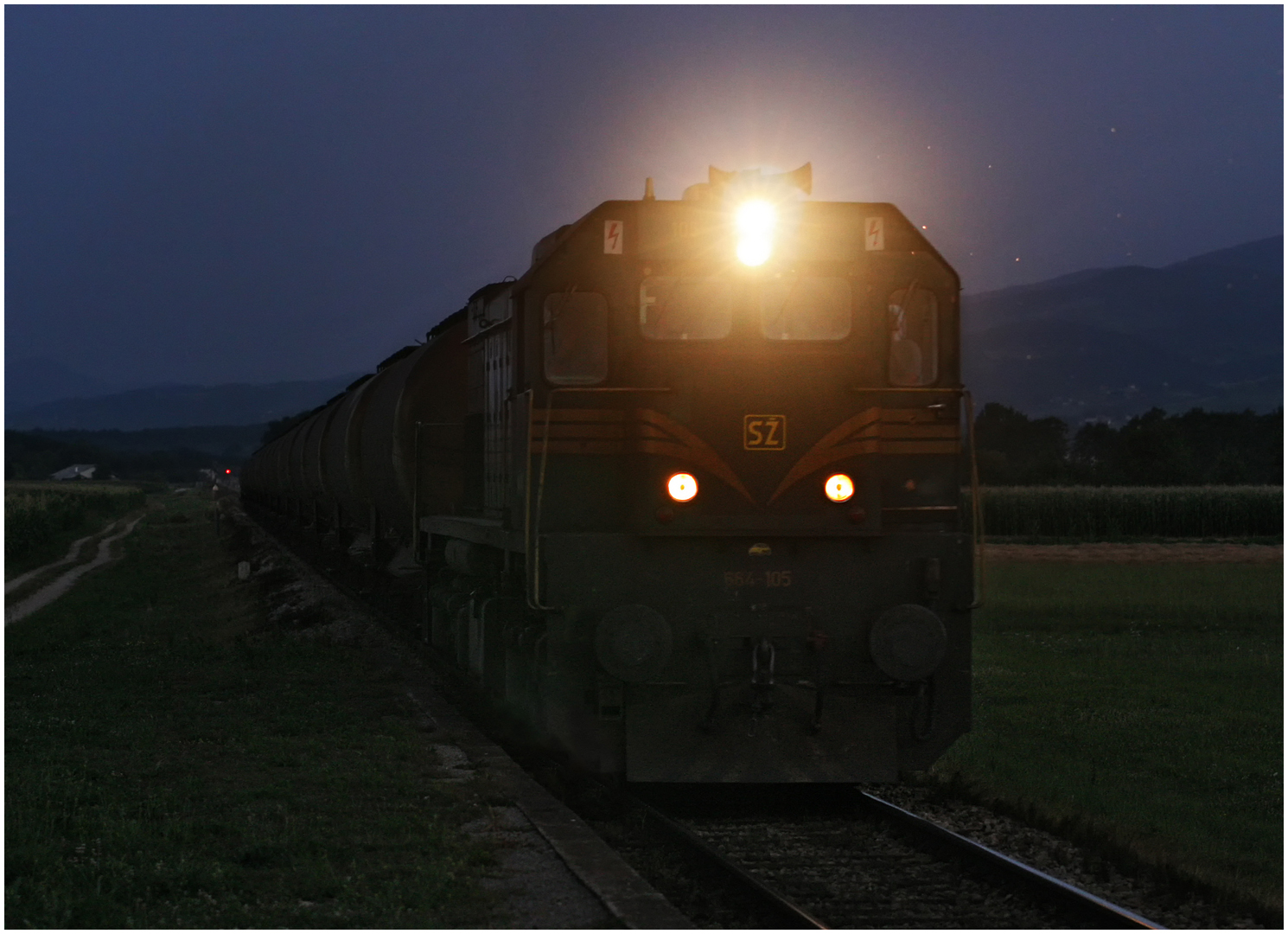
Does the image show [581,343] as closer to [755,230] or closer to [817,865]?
[755,230]

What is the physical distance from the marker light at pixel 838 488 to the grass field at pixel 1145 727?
2.19 metres

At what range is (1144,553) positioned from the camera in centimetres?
4003

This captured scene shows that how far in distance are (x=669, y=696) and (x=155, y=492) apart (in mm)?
148200

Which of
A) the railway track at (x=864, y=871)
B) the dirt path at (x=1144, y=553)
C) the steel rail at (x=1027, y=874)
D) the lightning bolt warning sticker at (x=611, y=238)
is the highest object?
the lightning bolt warning sticker at (x=611, y=238)

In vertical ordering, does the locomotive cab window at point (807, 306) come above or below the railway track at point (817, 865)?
above

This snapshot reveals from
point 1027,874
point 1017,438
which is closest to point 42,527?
point 1027,874

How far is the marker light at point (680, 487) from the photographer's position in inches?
338

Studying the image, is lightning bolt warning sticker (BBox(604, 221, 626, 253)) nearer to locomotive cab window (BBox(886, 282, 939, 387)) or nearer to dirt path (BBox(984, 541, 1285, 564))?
locomotive cab window (BBox(886, 282, 939, 387))

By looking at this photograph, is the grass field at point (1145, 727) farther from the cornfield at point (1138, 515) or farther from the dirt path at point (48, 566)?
the cornfield at point (1138, 515)

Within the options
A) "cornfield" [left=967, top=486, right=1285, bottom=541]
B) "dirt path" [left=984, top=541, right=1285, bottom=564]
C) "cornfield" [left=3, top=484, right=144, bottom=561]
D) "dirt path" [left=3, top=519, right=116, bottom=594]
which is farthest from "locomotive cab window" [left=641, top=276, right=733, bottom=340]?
"cornfield" [left=967, top=486, right=1285, bottom=541]

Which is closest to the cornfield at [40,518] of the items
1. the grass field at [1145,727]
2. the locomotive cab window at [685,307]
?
the grass field at [1145,727]

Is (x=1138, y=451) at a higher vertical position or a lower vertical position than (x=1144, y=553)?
higher

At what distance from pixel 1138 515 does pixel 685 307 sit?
48.2m

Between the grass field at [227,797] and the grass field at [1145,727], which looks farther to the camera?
the grass field at [1145,727]
